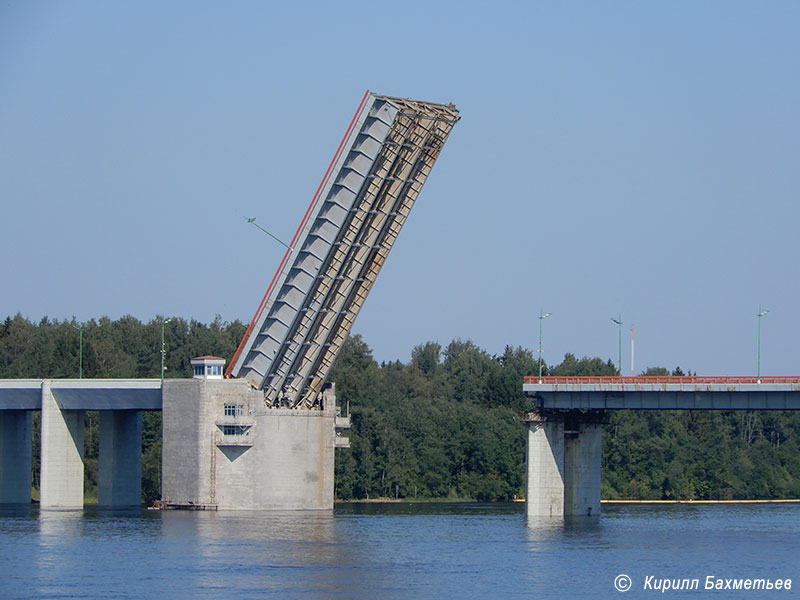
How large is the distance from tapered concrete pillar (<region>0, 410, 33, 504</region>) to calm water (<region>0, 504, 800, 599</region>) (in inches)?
210

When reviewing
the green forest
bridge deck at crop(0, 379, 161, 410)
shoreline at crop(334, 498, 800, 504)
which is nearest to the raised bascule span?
bridge deck at crop(0, 379, 161, 410)

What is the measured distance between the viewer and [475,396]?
106938 millimetres

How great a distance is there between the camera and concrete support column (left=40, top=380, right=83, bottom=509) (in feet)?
217

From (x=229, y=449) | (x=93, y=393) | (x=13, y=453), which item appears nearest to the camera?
(x=229, y=449)

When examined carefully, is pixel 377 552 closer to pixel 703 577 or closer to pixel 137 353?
pixel 703 577

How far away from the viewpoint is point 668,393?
60469 millimetres

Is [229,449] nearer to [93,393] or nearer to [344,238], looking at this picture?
[93,393]

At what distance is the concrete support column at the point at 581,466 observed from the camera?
64.0m

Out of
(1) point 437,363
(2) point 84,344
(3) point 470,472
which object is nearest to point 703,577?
(3) point 470,472

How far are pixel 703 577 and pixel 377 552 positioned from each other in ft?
34.8

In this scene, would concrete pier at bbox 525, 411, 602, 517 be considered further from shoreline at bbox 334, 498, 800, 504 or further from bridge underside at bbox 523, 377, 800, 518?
shoreline at bbox 334, 498, 800, 504

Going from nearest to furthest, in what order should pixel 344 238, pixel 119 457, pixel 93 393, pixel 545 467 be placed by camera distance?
pixel 344 238, pixel 545 467, pixel 93 393, pixel 119 457

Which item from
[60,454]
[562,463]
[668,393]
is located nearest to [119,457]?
[60,454]

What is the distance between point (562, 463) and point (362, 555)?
19.2 m
